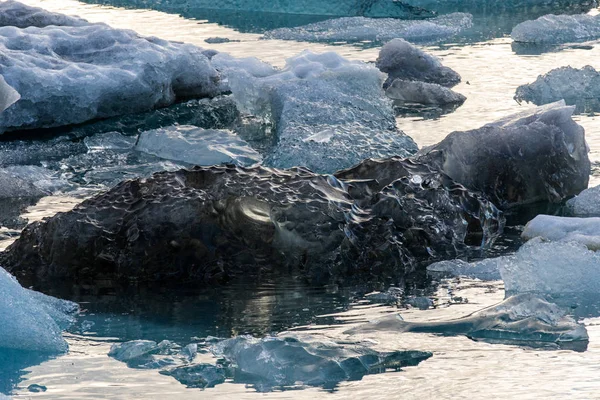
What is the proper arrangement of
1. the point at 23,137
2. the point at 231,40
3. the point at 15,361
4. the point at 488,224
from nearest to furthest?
1. the point at 15,361
2. the point at 488,224
3. the point at 23,137
4. the point at 231,40

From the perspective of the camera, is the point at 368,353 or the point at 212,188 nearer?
the point at 368,353

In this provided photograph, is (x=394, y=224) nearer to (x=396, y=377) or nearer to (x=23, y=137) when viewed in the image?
(x=396, y=377)

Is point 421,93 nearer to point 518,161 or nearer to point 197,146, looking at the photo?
point 197,146

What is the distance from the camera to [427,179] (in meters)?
4.92

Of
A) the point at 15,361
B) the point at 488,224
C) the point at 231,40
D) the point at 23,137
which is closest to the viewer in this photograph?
the point at 15,361

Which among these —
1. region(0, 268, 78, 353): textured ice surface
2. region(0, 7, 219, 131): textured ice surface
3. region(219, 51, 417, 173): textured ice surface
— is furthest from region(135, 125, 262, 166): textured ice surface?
region(0, 268, 78, 353): textured ice surface

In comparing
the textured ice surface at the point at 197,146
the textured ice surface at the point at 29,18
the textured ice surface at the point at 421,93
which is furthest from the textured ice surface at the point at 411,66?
the textured ice surface at the point at 29,18

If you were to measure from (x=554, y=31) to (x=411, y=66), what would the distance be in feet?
8.15

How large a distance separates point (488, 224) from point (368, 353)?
1.87m

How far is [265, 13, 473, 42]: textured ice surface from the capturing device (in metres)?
11.9

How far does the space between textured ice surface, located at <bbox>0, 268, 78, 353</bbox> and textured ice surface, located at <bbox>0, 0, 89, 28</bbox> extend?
20.4ft

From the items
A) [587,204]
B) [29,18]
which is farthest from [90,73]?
[587,204]

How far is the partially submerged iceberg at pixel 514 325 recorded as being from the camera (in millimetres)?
3324

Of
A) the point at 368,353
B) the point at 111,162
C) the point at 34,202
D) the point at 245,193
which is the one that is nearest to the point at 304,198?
the point at 245,193
